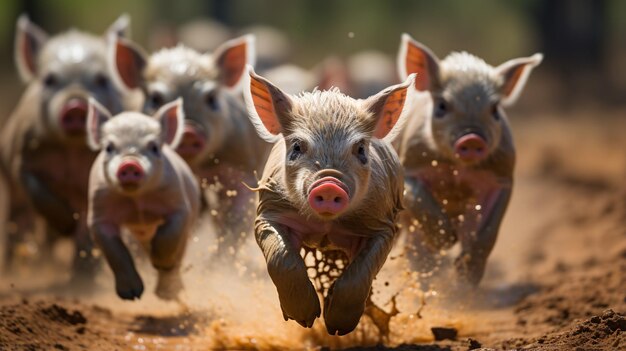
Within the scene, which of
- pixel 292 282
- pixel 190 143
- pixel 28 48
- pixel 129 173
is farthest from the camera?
pixel 28 48

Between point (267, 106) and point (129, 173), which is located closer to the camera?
point (267, 106)

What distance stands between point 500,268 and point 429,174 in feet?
8.96

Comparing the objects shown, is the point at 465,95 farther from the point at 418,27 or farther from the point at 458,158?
the point at 418,27

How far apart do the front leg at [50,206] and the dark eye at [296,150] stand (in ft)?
13.7

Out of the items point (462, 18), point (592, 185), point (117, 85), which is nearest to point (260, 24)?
point (462, 18)

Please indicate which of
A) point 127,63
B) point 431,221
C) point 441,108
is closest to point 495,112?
point 441,108

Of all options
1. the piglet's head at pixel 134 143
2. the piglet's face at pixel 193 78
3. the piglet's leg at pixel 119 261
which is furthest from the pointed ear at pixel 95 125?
the piglet's face at pixel 193 78

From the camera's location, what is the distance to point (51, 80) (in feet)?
31.6

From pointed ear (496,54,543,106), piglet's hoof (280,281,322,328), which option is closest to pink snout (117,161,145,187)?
piglet's hoof (280,281,322,328)

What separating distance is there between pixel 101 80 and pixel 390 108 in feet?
14.2

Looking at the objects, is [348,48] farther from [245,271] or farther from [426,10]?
[245,271]

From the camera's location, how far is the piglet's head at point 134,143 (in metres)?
6.85

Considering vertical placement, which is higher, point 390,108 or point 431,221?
point 431,221

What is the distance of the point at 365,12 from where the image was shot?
28.5m
